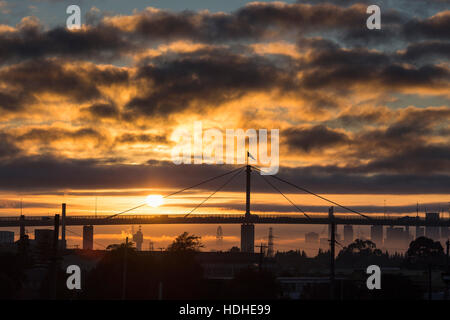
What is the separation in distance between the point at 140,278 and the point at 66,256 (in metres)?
57.9

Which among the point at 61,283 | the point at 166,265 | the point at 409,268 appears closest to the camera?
the point at 166,265

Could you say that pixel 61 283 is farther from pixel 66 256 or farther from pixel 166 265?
pixel 66 256

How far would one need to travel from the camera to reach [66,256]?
128m

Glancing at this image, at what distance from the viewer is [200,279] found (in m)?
74.2
